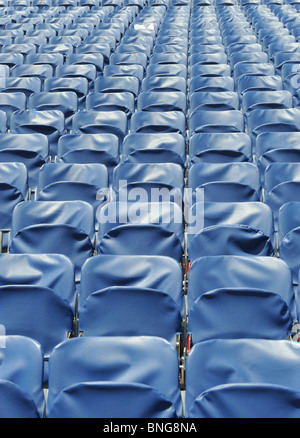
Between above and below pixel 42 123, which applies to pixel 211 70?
above

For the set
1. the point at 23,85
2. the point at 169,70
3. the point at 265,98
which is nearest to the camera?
the point at 265,98

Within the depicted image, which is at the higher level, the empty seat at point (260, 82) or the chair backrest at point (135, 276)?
the empty seat at point (260, 82)

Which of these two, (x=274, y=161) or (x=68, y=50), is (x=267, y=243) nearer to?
(x=274, y=161)

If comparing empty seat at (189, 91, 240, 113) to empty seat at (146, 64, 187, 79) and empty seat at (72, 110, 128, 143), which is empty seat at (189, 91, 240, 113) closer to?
empty seat at (72, 110, 128, 143)

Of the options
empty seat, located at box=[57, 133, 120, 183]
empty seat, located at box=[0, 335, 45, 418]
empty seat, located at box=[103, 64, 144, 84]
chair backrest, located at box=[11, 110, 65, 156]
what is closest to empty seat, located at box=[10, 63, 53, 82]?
empty seat, located at box=[103, 64, 144, 84]

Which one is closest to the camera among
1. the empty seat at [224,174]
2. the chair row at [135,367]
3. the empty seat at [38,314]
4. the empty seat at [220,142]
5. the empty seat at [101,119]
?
the chair row at [135,367]

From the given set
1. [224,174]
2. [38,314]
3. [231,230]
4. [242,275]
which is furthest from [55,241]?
[224,174]

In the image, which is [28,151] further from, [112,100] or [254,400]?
[254,400]

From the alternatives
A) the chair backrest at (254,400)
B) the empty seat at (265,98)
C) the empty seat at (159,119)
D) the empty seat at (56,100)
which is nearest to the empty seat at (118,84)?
the empty seat at (56,100)

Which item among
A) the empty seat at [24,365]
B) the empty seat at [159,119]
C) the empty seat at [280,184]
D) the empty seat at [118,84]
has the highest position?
the empty seat at [118,84]

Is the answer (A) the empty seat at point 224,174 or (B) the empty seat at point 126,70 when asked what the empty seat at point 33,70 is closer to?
(B) the empty seat at point 126,70

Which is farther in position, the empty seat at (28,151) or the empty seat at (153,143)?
the empty seat at (153,143)
